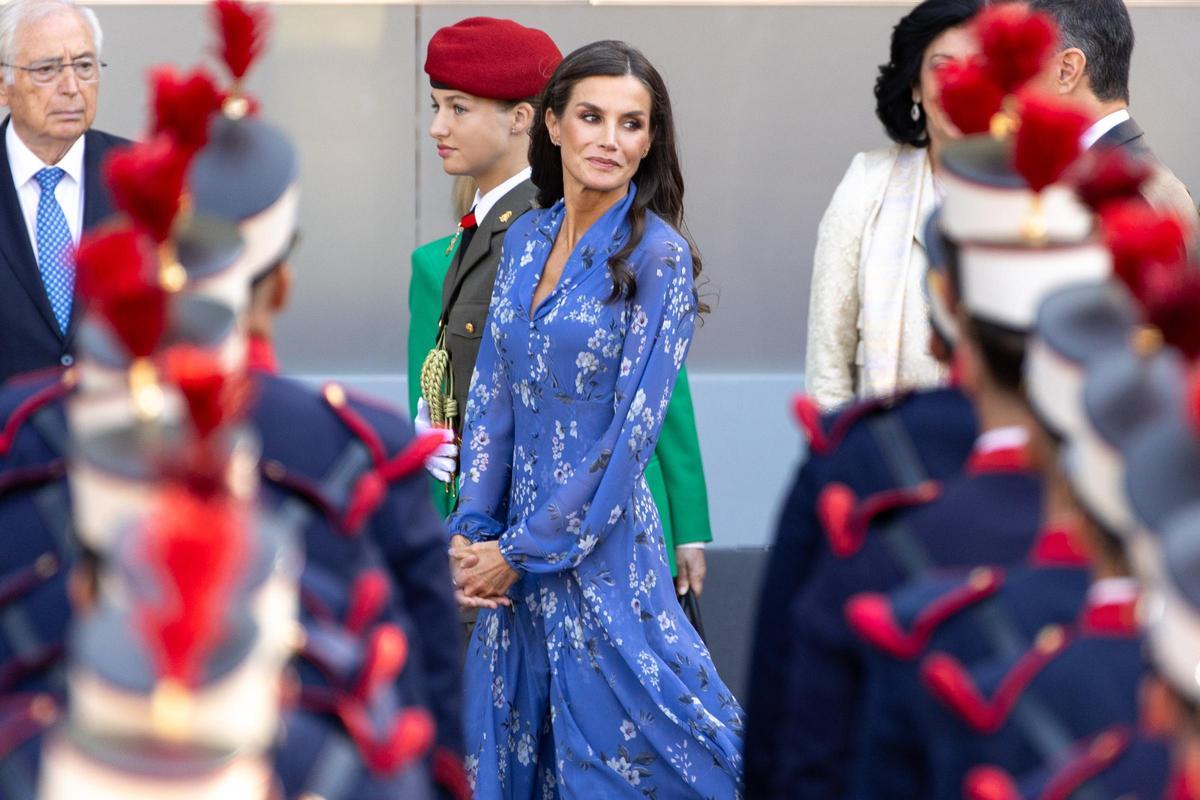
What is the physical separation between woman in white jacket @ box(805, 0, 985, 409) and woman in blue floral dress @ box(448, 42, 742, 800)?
0.33 metres

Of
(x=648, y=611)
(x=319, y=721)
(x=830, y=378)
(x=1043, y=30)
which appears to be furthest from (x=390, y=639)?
(x=830, y=378)

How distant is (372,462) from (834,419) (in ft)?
1.91

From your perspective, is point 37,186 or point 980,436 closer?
point 980,436

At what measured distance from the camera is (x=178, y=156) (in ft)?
6.48

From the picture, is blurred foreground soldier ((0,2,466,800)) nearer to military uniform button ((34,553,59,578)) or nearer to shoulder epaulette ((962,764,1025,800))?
military uniform button ((34,553,59,578))

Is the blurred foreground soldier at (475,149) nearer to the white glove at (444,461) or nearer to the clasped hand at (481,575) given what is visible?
the white glove at (444,461)

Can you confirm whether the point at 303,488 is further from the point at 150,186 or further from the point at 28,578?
the point at 150,186

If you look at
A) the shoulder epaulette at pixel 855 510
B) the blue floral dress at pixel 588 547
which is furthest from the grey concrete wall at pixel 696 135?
the shoulder epaulette at pixel 855 510

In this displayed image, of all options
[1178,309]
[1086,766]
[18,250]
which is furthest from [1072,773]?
[18,250]

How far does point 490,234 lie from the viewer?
172 inches

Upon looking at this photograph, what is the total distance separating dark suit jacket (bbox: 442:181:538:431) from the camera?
4297 millimetres

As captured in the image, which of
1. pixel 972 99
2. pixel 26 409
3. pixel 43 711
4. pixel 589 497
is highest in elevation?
pixel 972 99

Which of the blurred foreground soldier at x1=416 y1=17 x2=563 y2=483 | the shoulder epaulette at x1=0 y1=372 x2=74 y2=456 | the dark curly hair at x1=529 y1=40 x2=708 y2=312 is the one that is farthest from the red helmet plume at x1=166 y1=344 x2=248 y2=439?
the blurred foreground soldier at x1=416 y1=17 x2=563 y2=483

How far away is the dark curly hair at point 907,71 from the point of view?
4.14 m
